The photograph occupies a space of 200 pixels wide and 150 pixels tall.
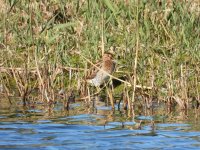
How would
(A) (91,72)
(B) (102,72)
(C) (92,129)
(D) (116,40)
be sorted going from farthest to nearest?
(D) (116,40) < (A) (91,72) < (B) (102,72) < (C) (92,129)

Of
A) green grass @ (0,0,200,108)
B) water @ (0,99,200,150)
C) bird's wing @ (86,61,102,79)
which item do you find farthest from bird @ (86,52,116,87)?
water @ (0,99,200,150)

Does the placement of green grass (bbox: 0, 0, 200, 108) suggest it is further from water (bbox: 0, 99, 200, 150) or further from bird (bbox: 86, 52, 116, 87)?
water (bbox: 0, 99, 200, 150)

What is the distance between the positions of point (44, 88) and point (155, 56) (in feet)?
7.22

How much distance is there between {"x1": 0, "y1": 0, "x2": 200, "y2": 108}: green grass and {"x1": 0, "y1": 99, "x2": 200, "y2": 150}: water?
0.66 m

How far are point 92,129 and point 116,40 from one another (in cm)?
382

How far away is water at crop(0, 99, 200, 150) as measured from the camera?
290 inches

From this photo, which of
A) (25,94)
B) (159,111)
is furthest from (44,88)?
(159,111)

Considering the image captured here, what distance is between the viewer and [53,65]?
10094 mm

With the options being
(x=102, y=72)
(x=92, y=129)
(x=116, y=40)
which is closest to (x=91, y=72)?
(x=102, y=72)

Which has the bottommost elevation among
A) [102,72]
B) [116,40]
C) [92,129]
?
[92,129]

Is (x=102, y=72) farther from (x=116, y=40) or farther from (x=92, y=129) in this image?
(x=92, y=129)

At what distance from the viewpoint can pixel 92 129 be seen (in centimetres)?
814

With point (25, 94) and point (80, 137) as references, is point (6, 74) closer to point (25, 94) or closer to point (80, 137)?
point (25, 94)

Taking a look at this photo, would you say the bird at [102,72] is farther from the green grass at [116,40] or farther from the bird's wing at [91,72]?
the green grass at [116,40]
